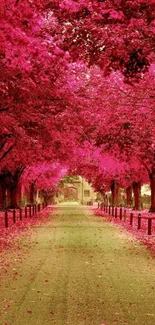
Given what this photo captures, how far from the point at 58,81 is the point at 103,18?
10.2 m

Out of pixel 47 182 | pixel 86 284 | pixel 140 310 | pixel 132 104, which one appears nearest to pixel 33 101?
pixel 132 104

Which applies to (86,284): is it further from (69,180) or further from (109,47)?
(69,180)

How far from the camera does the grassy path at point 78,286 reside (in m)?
8.57

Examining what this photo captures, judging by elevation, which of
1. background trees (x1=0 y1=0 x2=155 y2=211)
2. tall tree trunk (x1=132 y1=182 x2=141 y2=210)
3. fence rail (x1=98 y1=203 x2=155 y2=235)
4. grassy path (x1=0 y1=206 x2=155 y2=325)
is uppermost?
background trees (x1=0 y1=0 x2=155 y2=211)

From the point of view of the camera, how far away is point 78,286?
36.8 feet

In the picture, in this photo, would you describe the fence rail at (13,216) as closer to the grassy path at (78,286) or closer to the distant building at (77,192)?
the grassy path at (78,286)

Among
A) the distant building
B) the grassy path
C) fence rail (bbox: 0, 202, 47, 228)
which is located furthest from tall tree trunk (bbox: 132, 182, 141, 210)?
the distant building

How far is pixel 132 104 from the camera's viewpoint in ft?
94.6

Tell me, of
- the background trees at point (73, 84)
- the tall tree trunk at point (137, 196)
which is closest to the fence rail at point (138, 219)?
the background trees at point (73, 84)

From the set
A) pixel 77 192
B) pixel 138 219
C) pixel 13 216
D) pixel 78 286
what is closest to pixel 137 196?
pixel 13 216

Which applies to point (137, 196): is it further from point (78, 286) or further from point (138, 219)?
point (78, 286)

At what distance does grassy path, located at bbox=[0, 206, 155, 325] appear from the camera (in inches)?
337

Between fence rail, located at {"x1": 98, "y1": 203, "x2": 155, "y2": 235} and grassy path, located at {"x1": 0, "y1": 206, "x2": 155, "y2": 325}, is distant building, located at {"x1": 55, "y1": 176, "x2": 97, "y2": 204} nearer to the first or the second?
fence rail, located at {"x1": 98, "y1": 203, "x2": 155, "y2": 235}

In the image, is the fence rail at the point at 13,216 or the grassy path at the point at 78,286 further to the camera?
the fence rail at the point at 13,216
